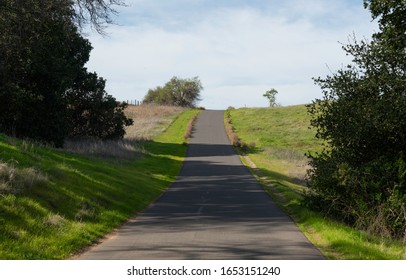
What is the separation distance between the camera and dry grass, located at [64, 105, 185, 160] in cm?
3133

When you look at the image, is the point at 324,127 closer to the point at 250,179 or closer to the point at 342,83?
the point at 342,83

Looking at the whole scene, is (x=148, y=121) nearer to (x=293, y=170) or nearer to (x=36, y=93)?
(x=293, y=170)

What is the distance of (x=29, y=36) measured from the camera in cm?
1622

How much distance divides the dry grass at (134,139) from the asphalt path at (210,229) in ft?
32.6

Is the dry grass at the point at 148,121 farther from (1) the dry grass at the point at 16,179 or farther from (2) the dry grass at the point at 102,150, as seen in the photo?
(1) the dry grass at the point at 16,179

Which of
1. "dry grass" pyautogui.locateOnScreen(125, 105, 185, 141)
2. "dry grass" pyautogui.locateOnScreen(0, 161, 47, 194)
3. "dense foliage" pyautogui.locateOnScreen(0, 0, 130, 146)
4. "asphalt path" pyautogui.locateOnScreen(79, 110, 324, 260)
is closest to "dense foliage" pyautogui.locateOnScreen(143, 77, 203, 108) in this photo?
"dry grass" pyautogui.locateOnScreen(125, 105, 185, 141)

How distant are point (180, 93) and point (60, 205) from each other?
126 metres

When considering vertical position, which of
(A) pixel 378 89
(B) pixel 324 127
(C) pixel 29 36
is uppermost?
(C) pixel 29 36

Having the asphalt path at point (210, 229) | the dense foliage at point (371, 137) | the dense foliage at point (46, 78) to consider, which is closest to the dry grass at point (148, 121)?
the dense foliage at point (46, 78)

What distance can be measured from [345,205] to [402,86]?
401cm

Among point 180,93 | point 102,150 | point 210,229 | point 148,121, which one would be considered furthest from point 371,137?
point 180,93

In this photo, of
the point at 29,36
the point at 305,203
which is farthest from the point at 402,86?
the point at 29,36

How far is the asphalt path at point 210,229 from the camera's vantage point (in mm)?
8617

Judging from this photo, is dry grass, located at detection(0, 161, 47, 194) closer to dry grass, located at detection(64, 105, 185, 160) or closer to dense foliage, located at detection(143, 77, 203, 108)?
dry grass, located at detection(64, 105, 185, 160)
